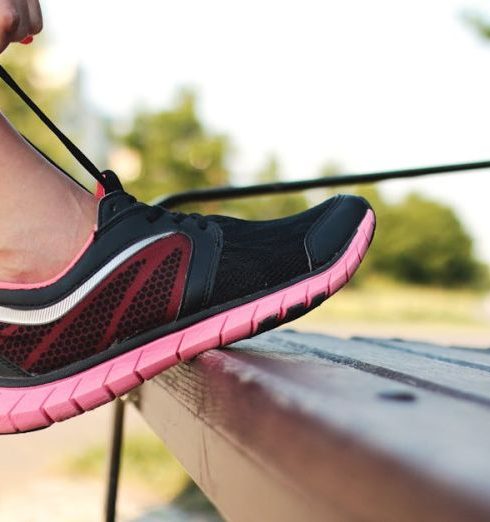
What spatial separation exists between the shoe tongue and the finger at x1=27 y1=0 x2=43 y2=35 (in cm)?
19

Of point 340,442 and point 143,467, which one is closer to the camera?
point 340,442

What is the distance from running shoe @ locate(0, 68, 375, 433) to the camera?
813mm

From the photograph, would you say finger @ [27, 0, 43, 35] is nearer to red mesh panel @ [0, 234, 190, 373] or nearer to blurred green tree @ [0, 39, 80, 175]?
red mesh panel @ [0, 234, 190, 373]

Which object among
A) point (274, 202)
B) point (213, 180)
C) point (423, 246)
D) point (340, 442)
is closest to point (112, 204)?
point (340, 442)

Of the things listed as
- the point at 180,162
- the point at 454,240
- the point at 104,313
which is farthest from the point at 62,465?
the point at 454,240

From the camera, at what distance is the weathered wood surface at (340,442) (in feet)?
0.98

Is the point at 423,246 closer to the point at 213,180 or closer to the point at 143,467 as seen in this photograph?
the point at 213,180

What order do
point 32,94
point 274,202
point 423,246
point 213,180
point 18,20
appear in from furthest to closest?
point 423,246
point 274,202
point 213,180
point 32,94
point 18,20

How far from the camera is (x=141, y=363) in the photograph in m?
0.81

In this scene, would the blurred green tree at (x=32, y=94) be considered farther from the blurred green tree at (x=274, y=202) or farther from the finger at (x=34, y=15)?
the finger at (x=34, y=15)

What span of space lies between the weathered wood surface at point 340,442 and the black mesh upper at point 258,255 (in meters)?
0.16

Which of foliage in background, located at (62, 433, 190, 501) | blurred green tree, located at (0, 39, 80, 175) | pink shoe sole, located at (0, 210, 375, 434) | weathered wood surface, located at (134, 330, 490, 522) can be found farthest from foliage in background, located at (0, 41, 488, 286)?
weathered wood surface, located at (134, 330, 490, 522)

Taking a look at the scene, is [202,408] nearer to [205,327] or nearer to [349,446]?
[205,327]

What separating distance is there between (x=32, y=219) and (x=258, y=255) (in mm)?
255
